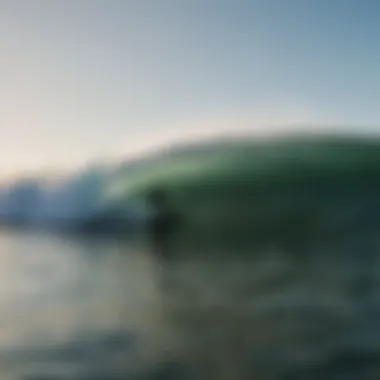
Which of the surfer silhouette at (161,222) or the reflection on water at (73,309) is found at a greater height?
the surfer silhouette at (161,222)

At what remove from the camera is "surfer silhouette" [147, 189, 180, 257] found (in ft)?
4.52

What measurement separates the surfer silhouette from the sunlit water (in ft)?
0.09

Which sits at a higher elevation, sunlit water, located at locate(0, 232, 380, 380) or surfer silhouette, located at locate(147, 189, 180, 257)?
surfer silhouette, located at locate(147, 189, 180, 257)

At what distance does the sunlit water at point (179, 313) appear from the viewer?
4.41 ft

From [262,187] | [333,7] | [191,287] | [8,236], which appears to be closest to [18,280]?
[8,236]

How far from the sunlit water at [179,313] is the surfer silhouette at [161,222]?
3 cm

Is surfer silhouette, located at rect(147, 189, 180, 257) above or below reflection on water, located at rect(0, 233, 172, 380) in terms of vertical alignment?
above

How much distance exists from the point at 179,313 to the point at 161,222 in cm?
18

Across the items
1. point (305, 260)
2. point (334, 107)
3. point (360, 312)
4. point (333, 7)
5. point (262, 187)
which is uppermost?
point (333, 7)

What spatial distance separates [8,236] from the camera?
53.7 inches

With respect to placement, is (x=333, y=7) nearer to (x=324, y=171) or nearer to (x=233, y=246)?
(x=324, y=171)

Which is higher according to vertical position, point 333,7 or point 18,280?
point 333,7

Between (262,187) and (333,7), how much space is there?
0.40 meters

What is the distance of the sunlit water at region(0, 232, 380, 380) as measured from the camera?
1344 mm
